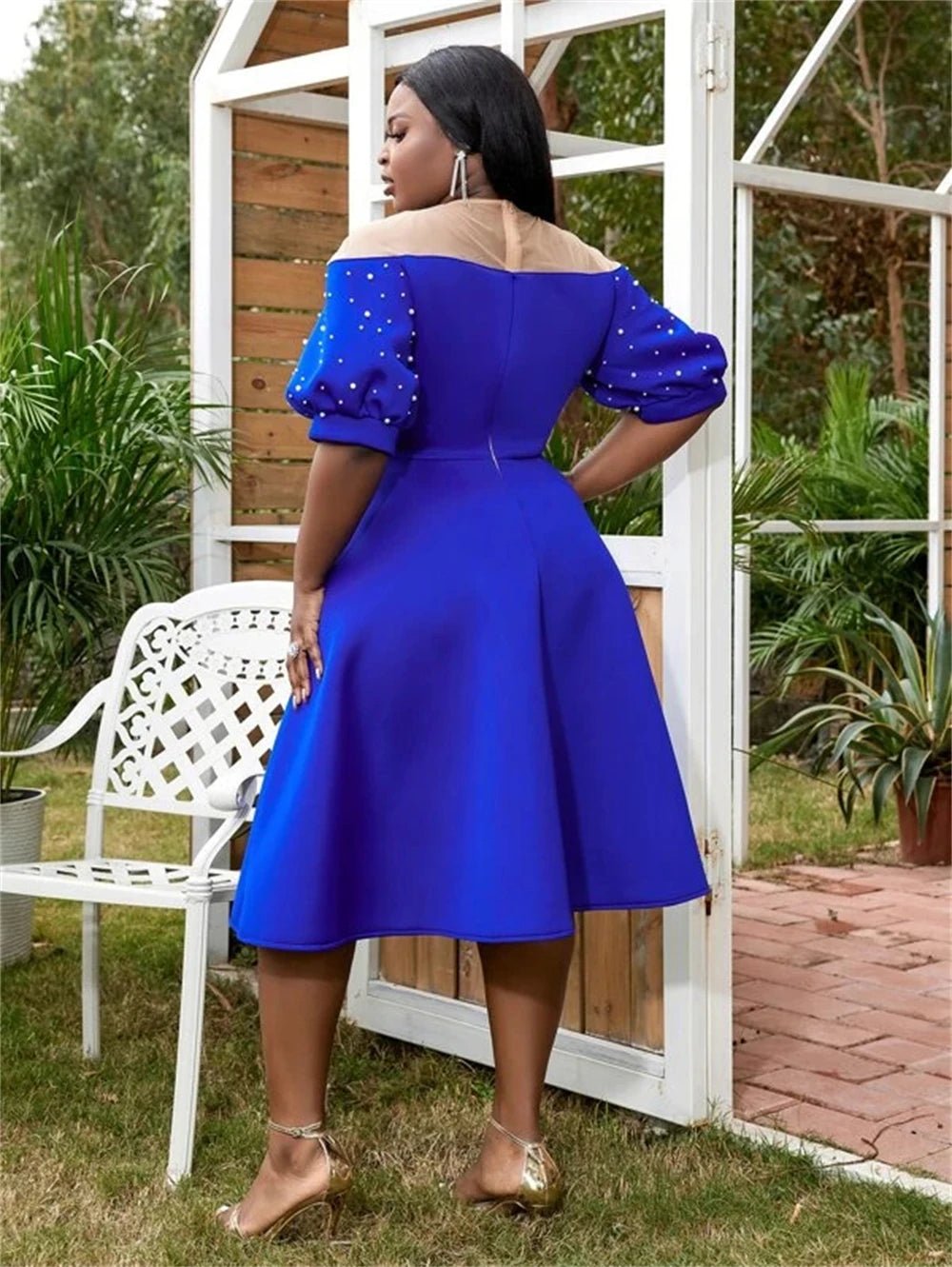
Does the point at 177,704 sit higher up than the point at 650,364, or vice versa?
the point at 650,364

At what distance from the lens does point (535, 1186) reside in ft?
9.78

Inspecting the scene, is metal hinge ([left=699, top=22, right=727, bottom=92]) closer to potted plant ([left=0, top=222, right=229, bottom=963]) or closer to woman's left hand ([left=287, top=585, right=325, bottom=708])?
woman's left hand ([left=287, top=585, right=325, bottom=708])

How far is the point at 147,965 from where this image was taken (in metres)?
4.68

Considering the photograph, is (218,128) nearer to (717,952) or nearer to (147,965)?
(147,965)

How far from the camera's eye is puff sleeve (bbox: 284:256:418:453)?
2621mm

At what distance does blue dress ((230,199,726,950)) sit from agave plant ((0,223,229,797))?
151 cm

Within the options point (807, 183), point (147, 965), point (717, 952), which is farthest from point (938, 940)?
point (807, 183)

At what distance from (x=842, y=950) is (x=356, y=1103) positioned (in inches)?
66.4


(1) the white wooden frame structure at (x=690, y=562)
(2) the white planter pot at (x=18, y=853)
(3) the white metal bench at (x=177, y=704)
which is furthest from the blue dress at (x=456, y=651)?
(2) the white planter pot at (x=18, y=853)

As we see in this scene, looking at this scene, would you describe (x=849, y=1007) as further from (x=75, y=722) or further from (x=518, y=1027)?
(x=75, y=722)

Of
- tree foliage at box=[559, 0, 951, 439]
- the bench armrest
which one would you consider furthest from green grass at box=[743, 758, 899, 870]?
tree foliage at box=[559, 0, 951, 439]

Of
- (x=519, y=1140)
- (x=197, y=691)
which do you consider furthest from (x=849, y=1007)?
(x=197, y=691)

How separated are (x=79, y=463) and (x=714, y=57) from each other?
176cm

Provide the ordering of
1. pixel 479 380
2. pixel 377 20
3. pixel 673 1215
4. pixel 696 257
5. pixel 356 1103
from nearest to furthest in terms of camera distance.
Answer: pixel 479 380 → pixel 673 1215 → pixel 696 257 → pixel 356 1103 → pixel 377 20
